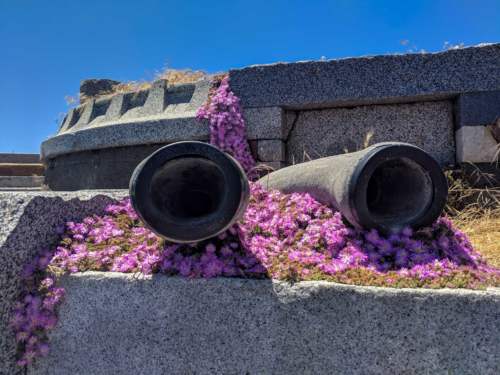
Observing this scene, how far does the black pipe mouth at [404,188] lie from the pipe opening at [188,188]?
0.86 metres

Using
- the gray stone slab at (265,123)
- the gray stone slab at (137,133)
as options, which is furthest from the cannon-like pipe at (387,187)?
the gray stone slab at (137,133)

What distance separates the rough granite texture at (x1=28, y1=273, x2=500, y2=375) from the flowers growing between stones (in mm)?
100

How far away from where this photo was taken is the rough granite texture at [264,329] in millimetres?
1853

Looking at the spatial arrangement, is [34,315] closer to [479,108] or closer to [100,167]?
[100,167]

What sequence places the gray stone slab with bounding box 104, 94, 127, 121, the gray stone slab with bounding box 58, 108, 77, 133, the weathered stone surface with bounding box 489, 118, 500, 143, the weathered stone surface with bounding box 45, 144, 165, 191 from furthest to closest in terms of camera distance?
the gray stone slab with bounding box 58, 108, 77, 133
the gray stone slab with bounding box 104, 94, 127, 121
the weathered stone surface with bounding box 45, 144, 165, 191
the weathered stone surface with bounding box 489, 118, 500, 143

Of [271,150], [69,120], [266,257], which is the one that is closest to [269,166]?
[271,150]

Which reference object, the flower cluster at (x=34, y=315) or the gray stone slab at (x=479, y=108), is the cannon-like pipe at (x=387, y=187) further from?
the gray stone slab at (x=479, y=108)

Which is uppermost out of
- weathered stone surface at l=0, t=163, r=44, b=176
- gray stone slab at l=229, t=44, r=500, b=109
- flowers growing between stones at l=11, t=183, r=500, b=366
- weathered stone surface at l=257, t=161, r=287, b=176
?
gray stone slab at l=229, t=44, r=500, b=109

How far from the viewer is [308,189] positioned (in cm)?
326

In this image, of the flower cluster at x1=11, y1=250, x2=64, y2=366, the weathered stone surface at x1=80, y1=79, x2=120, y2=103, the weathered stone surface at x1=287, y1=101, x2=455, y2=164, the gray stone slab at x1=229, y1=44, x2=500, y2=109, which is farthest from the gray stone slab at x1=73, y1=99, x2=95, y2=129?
the flower cluster at x1=11, y1=250, x2=64, y2=366

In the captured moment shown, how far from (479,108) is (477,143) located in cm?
43

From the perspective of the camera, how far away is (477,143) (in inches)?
185

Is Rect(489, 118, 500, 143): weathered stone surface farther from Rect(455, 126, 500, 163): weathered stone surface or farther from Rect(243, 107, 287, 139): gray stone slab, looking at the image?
Rect(243, 107, 287, 139): gray stone slab

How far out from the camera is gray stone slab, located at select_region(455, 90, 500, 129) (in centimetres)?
467
